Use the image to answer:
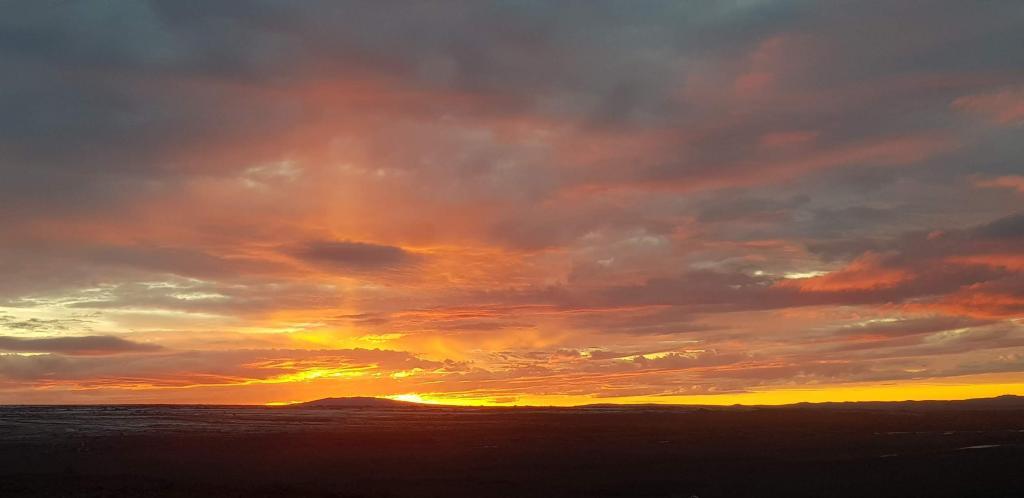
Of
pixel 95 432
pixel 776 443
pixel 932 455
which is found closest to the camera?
pixel 932 455

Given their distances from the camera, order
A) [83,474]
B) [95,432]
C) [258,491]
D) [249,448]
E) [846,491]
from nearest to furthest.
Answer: [258,491], [846,491], [83,474], [249,448], [95,432]

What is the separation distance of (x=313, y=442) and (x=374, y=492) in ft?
102

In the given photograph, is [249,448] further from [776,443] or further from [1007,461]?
[1007,461]

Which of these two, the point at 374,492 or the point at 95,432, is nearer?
the point at 374,492

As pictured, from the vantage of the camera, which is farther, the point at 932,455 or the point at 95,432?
the point at 95,432

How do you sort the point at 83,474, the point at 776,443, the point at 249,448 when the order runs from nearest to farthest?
the point at 83,474
the point at 249,448
the point at 776,443

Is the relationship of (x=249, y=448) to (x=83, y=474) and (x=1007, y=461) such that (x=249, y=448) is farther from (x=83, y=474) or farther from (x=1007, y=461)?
(x=1007, y=461)

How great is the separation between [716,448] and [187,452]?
40017 millimetres

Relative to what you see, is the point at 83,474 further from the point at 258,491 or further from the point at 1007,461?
the point at 1007,461

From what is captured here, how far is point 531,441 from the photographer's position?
68.4 meters

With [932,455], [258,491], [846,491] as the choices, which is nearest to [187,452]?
[258,491]

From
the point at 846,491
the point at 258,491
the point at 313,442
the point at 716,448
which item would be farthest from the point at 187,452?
the point at 846,491

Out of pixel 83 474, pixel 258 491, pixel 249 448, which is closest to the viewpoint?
pixel 258 491

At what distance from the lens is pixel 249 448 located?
197 feet
